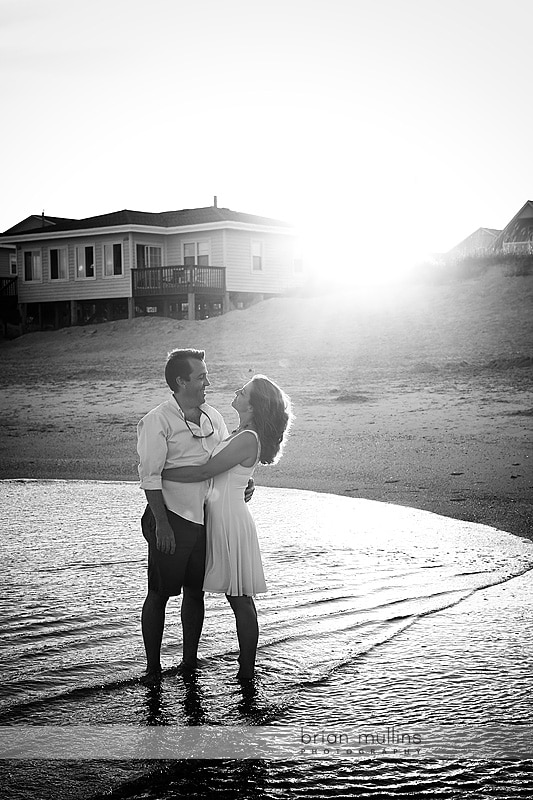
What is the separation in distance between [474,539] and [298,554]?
1.66m

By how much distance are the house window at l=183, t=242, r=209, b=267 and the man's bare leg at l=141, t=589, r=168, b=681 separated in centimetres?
3857

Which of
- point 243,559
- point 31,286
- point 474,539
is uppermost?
point 31,286

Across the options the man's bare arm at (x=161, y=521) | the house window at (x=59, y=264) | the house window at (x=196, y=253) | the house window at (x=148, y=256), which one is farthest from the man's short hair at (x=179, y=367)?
the house window at (x=59, y=264)

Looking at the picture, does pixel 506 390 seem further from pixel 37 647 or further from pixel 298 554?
pixel 37 647

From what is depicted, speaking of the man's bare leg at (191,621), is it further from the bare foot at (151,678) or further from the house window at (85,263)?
the house window at (85,263)

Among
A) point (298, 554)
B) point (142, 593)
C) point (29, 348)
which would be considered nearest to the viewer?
point (142, 593)

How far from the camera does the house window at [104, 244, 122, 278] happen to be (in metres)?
44.8

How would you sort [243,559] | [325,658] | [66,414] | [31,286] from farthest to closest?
[31,286], [66,414], [325,658], [243,559]

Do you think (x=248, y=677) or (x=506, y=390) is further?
(x=506, y=390)

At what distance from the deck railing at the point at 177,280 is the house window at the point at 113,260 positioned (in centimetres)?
165

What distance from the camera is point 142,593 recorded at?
728 centimetres

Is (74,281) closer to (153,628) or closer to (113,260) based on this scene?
(113,260)

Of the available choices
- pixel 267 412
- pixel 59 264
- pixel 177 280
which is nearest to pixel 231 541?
pixel 267 412

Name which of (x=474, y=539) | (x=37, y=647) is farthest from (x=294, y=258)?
(x=37, y=647)
